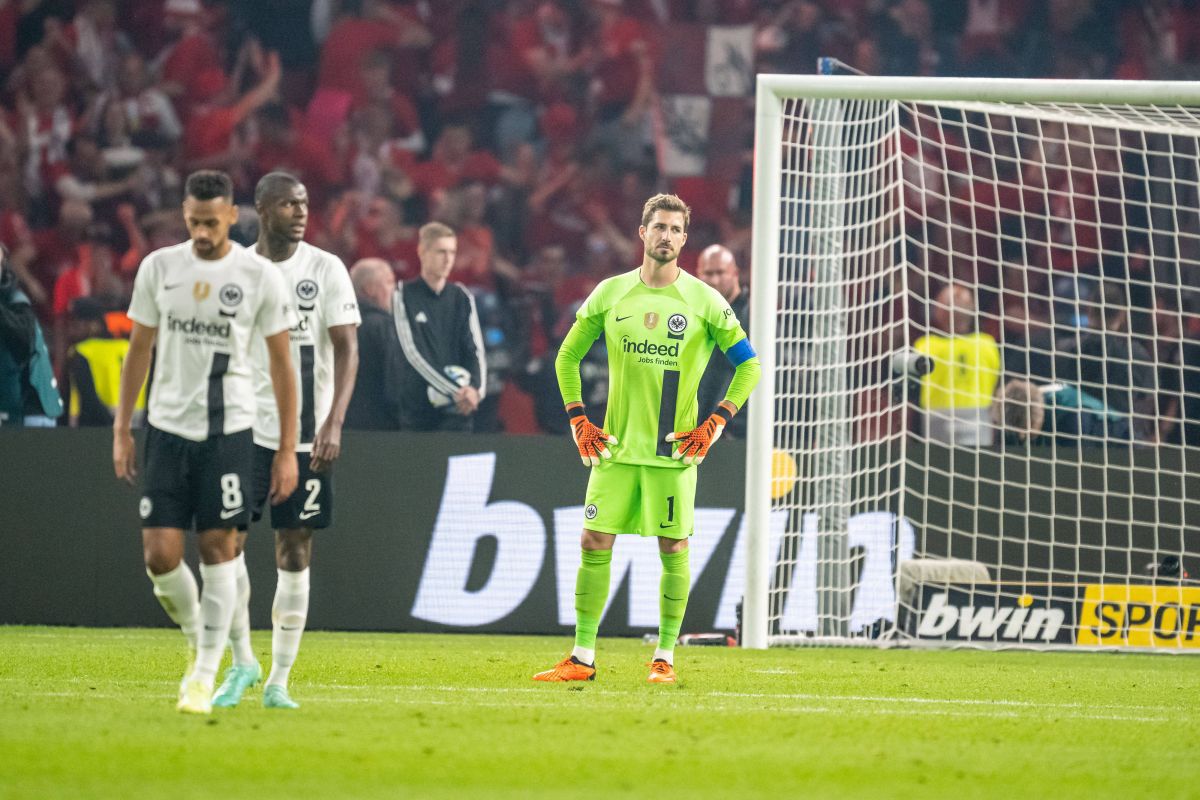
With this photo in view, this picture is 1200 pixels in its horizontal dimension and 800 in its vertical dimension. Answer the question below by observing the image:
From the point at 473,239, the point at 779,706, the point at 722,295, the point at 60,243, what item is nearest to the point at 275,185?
the point at 779,706

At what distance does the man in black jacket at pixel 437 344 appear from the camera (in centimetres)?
1161

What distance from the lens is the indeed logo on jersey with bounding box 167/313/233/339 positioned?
20.1 ft

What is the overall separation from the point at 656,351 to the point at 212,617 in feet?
9.24

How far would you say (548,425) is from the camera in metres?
13.1

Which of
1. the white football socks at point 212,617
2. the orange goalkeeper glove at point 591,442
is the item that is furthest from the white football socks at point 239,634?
the orange goalkeeper glove at point 591,442

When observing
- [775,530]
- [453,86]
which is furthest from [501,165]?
[775,530]

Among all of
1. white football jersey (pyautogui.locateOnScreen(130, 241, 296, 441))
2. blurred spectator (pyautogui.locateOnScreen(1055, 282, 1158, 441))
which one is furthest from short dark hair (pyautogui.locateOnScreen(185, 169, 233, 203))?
blurred spectator (pyautogui.locateOnScreen(1055, 282, 1158, 441))

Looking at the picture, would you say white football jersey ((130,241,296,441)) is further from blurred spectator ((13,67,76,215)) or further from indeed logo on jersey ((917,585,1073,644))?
blurred spectator ((13,67,76,215))

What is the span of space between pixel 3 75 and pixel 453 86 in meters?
3.94

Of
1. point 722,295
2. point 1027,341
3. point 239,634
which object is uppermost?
point 722,295

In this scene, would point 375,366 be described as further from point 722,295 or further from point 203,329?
point 203,329

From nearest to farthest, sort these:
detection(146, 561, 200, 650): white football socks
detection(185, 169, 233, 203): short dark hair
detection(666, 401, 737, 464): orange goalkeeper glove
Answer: detection(185, 169, 233, 203): short dark hair → detection(146, 561, 200, 650): white football socks → detection(666, 401, 737, 464): orange goalkeeper glove

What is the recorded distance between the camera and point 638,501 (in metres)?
8.32

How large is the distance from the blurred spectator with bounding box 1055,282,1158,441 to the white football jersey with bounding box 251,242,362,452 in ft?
20.3
